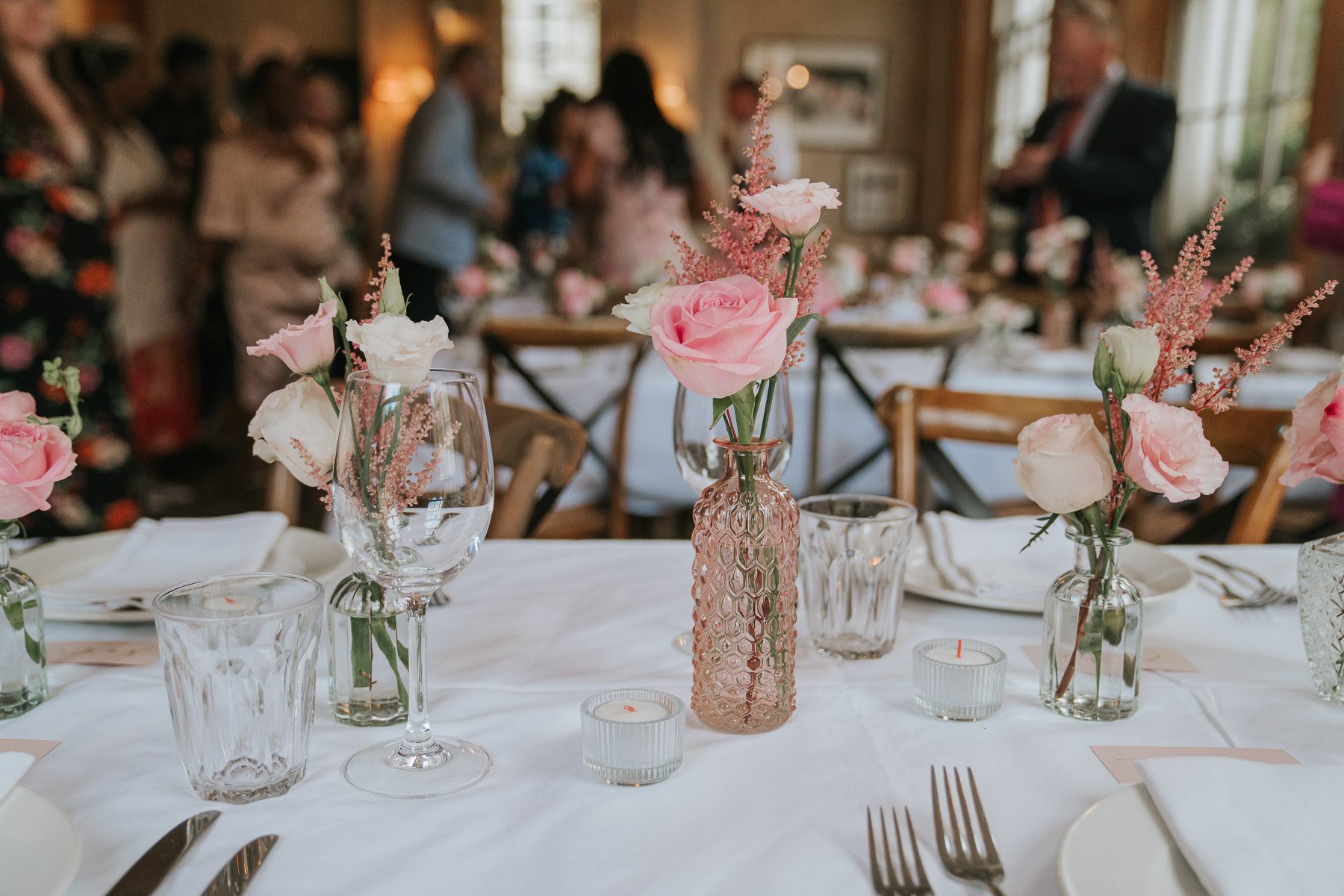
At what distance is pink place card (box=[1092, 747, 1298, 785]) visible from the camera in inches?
27.5

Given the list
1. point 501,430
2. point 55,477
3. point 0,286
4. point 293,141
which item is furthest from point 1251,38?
point 55,477

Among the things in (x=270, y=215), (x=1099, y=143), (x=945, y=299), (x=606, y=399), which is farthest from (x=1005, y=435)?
(x=270, y=215)

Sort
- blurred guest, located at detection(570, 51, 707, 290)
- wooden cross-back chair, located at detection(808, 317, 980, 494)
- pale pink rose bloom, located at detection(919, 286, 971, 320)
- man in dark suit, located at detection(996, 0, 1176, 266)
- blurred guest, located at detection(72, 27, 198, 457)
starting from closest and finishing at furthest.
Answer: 1. wooden cross-back chair, located at detection(808, 317, 980, 494)
2. pale pink rose bloom, located at detection(919, 286, 971, 320)
3. blurred guest, located at detection(570, 51, 707, 290)
4. man in dark suit, located at detection(996, 0, 1176, 266)
5. blurred guest, located at detection(72, 27, 198, 457)

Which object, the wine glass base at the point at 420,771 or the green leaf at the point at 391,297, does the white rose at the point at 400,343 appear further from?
the wine glass base at the point at 420,771

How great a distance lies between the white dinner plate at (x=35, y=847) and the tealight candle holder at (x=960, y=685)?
545 millimetres

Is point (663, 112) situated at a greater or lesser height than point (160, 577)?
greater

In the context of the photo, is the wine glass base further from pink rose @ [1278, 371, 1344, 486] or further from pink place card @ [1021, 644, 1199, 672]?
pink rose @ [1278, 371, 1344, 486]

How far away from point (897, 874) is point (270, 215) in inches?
184

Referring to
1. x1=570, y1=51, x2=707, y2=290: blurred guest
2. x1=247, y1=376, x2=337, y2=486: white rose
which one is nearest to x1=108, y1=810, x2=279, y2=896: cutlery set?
x1=247, y1=376, x2=337, y2=486: white rose

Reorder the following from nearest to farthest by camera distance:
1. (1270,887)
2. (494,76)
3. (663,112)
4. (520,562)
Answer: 1. (1270,887)
2. (520,562)
3. (663,112)
4. (494,76)

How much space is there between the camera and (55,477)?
2.48 feet

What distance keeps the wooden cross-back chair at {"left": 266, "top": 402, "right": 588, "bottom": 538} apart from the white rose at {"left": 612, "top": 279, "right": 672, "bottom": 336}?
571mm

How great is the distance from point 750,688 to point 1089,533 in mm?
264

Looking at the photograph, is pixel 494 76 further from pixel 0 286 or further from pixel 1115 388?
pixel 1115 388
